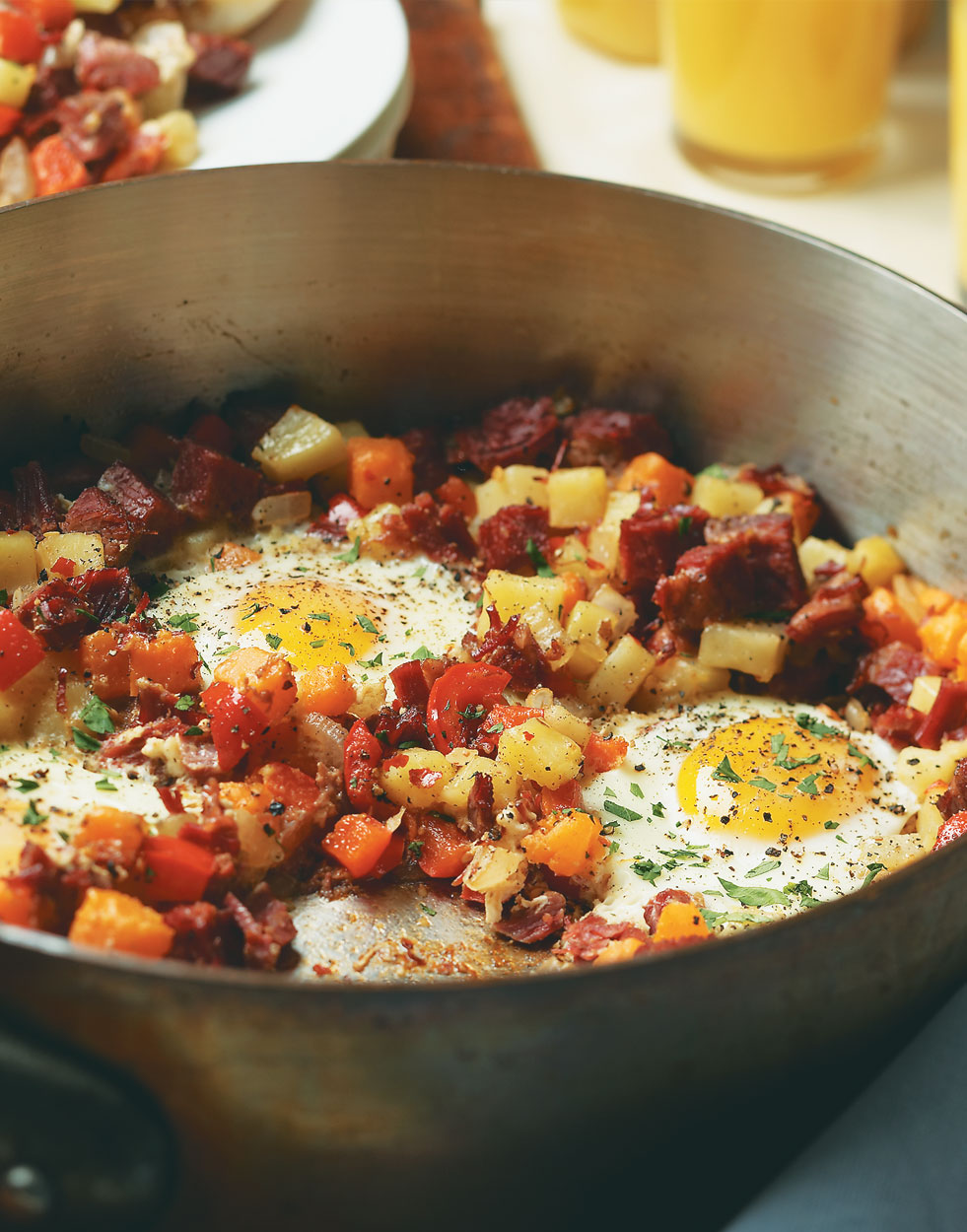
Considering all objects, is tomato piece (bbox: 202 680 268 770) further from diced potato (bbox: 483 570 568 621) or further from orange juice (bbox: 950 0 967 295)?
orange juice (bbox: 950 0 967 295)

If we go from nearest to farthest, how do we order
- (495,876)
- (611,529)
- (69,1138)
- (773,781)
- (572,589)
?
(69,1138)
(495,876)
(773,781)
(572,589)
(611,529)

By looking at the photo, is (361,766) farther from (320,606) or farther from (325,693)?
(320,606)

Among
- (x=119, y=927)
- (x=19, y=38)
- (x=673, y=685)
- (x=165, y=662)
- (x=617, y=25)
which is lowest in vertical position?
(x=673, y=685)

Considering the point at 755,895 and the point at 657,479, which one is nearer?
the point at 755,895

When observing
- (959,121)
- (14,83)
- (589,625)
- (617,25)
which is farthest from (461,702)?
(617,25)

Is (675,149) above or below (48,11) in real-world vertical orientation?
below

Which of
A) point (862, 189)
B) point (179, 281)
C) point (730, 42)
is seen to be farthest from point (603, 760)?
point (862, 189)

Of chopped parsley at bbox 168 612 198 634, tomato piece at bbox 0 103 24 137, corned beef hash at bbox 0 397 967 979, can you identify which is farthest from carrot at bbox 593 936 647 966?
tomato piece at bbox 0 103 24 137
